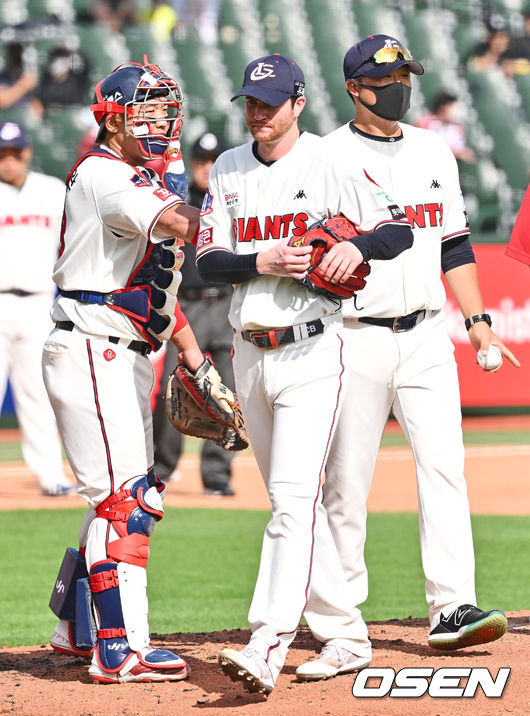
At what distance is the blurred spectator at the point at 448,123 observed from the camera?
16.9 m

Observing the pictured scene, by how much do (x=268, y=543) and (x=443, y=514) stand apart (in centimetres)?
92

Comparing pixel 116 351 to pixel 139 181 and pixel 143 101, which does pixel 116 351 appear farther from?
pixel 143 101

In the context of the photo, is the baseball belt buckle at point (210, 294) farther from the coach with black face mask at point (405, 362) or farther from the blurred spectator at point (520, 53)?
the blurred spectator at point (520, 53)

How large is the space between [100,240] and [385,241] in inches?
41.7

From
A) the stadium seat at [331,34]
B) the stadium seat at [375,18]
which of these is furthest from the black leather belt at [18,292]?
the stadium seat at [375,18]

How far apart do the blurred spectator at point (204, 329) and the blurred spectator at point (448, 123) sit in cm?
819

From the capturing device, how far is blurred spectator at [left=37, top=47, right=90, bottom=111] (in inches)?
638

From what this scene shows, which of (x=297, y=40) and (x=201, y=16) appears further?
(x=297, y=40)

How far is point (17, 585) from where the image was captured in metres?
6.68

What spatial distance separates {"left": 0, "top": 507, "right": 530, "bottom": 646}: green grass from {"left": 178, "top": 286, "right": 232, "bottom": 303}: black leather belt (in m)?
1.65

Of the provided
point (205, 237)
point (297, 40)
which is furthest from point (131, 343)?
point (297, 40)

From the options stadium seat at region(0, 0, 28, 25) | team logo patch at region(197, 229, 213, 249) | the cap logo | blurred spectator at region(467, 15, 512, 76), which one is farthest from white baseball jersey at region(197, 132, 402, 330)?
blurred spectator at region(467, 15, 512, 76)

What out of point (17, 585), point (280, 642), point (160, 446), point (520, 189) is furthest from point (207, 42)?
point (280, 642)

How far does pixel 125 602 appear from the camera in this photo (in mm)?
4324
